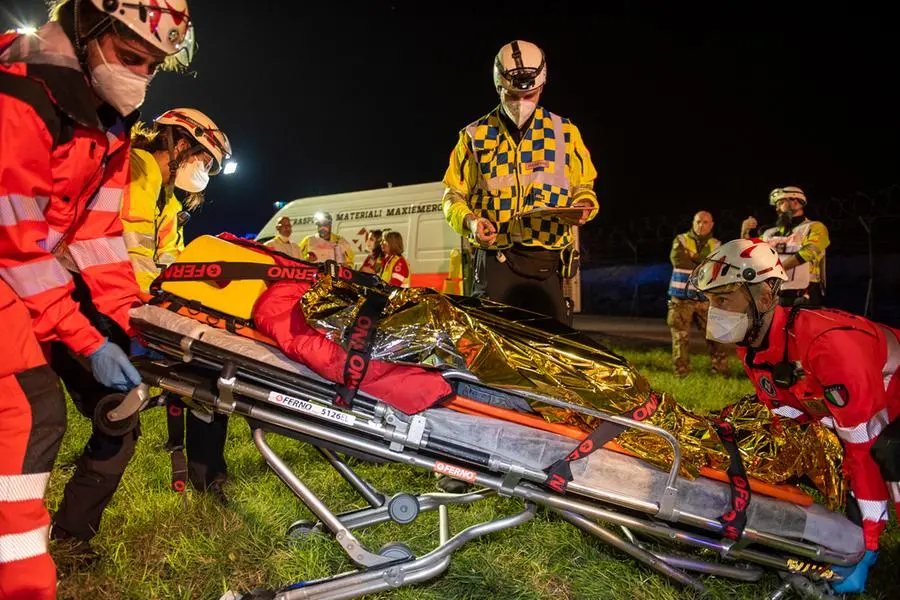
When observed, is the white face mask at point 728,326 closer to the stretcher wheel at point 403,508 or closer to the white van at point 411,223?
the stretcher wheel at point 403,508

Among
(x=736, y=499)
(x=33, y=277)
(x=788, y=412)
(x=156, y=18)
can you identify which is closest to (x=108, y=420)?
(x=33, y=277)

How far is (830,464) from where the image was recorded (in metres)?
2.44

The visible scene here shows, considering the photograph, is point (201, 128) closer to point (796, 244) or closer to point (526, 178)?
point (526, 178)

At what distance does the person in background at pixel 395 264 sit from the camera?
7781 mm

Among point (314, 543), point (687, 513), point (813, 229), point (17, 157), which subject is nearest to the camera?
point (17, 157)

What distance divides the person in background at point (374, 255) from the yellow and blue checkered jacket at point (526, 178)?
16.1 feet

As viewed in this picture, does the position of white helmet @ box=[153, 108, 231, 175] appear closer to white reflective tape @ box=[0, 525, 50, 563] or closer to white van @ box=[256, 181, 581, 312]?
white reflective tape @ box=[0, 525, 50, 563]

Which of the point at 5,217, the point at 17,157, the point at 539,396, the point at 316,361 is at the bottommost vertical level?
the point at 539,396

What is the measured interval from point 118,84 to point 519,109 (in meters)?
2.10

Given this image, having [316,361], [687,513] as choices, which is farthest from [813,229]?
[316,361]

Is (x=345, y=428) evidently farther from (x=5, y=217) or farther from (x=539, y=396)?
→ (x=5, y=217)

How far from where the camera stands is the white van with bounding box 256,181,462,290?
8703mm

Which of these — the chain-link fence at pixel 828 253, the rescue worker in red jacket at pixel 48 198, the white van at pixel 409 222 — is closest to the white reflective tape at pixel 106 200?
the rescue worker in red jacket at pixel 48 198

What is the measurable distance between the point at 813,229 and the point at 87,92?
678 centimetres
